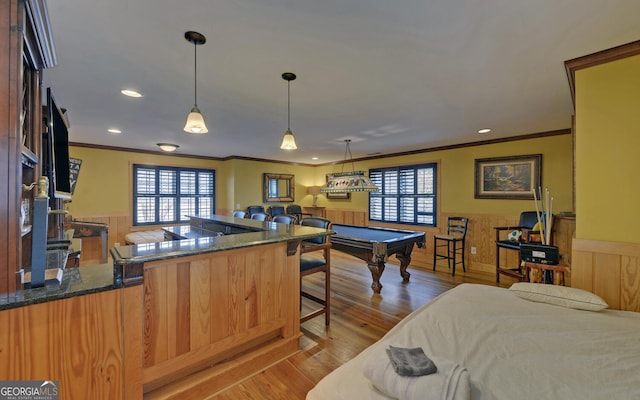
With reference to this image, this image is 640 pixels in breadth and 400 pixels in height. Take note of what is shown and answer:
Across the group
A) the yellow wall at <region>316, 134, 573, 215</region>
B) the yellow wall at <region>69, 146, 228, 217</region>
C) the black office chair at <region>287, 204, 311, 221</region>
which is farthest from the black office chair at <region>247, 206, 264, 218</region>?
the yellow wall at <region>316, 134, 573, 215</region>

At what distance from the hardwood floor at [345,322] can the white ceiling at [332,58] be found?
2.36m

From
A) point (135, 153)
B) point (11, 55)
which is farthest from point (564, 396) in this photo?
point (135, 153)

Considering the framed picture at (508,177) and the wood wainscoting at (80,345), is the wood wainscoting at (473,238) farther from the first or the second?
the wood wainscoting at (80,345)

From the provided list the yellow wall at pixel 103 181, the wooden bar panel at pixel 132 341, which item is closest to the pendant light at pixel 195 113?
the wooden bar panel at pixel 132 341

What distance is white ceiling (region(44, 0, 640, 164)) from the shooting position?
1.55m

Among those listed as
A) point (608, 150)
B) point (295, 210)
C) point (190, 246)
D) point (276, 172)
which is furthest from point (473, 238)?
point (190, 246)

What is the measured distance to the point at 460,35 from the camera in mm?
1768

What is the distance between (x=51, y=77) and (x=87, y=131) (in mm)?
2375

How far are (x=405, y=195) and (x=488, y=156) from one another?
1813mm

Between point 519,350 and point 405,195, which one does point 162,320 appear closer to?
point 519,350

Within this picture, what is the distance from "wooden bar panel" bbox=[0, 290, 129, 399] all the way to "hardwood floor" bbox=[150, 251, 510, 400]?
0.72m

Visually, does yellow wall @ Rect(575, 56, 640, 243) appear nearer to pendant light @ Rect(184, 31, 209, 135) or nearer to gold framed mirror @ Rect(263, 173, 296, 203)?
pendant light @ Rect(184, 31, 209, 135)

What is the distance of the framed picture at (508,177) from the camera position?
4486 mm

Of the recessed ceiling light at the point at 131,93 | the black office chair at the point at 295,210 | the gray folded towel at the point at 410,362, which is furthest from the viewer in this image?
the black office chair at the point at 295,210
